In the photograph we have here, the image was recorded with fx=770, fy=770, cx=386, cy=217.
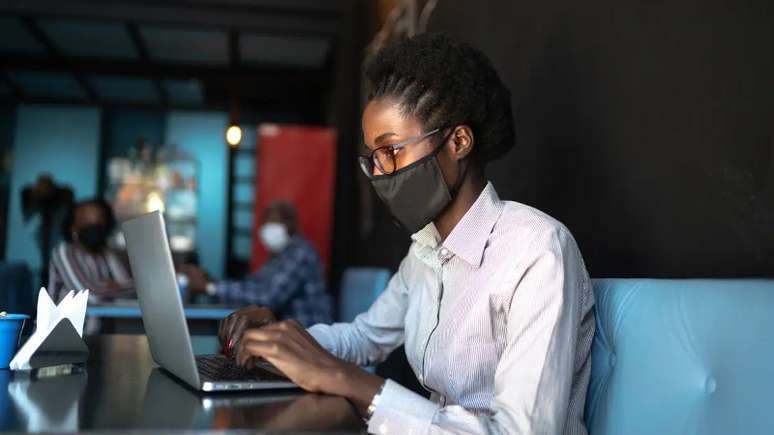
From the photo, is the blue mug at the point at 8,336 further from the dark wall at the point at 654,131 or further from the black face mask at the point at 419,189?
the dark wall at the point at 654,131

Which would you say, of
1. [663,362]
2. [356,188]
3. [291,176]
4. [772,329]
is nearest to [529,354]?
[663,362]

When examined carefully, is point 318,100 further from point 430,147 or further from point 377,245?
point 430,147

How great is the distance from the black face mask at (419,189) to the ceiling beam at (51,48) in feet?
20.1

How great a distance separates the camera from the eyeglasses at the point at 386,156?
141 centimetres

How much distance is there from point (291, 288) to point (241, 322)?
9.26 feet

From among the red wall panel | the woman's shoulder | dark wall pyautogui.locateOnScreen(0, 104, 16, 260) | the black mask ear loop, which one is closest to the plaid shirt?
the red wall panel

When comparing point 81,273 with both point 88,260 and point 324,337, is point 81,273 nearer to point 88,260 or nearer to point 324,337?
point 88,260

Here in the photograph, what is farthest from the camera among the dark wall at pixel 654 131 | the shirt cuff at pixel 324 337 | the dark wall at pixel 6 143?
the dark wall at pixel 6 143

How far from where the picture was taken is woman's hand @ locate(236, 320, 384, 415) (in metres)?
1.08

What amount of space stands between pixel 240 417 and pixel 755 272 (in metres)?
0.79

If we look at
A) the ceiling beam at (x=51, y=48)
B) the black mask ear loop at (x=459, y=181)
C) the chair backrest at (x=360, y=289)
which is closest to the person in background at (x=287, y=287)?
the chair backrest at (x=360, y=289)

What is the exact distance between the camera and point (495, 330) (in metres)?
1.28

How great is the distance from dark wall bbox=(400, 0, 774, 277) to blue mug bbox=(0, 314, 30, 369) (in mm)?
1167

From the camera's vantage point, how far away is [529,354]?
1.07 m
